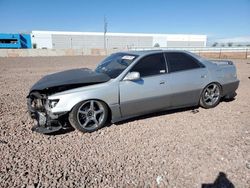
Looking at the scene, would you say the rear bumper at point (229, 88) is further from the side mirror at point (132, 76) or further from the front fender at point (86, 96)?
→ the front fender at point (86, 96)

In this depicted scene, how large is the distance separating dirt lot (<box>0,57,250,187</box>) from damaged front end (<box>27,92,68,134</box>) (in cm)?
19

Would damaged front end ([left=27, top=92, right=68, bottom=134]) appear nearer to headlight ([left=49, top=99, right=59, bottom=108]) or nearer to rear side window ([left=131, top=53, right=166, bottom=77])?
headlight ([left=49, top=99, right=59, bottom=108])

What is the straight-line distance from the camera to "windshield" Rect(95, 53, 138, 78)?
4.14 meters

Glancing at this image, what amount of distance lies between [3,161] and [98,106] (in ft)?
5.73

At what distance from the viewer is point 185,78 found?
14.9 ft

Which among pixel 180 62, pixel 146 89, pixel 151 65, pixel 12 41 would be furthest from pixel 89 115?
pixel 12 41

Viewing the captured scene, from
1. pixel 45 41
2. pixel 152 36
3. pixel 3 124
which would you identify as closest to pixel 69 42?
pixel 45 41

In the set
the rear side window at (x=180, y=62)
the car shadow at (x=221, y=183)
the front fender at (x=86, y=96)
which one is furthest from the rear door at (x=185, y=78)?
the car shadow at (x=221, y=183)

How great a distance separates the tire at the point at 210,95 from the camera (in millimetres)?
4980

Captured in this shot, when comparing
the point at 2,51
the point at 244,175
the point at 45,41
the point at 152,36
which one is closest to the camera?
the point at 244,175

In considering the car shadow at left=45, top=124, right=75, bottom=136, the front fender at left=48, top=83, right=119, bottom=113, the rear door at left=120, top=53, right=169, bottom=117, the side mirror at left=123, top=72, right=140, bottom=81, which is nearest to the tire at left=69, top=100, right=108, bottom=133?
the front fender at left=48, top=83, right=119, bottom=113

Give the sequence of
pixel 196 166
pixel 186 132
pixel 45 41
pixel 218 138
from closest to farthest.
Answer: pixel 196 166, pixel 218 138, pixel 186 132, pixel 45 41

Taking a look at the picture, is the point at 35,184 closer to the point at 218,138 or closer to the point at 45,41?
the point at 218,138

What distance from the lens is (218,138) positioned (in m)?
3.61
